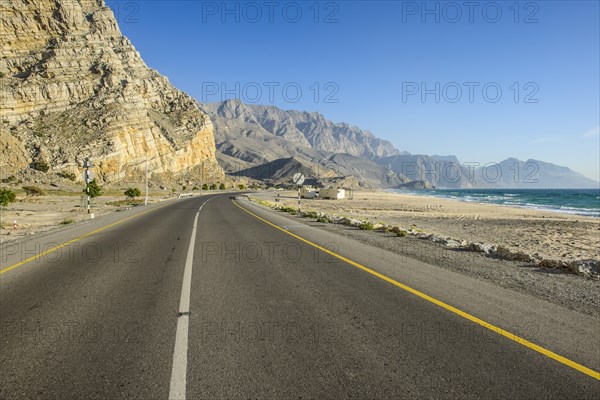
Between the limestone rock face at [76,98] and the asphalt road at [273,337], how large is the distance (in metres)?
84.1

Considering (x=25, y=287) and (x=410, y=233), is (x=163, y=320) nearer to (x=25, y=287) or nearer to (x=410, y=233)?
(x=25, y=287)

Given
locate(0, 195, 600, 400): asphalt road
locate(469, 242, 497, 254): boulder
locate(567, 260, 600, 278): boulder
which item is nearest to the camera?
locate(0, 195, 600, 400): asphalt road

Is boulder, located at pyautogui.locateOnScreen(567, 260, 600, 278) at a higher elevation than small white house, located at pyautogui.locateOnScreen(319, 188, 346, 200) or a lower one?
lower

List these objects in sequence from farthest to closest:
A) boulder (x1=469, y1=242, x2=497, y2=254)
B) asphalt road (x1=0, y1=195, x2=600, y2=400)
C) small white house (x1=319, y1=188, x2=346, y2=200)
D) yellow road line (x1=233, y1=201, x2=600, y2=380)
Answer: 1. small white house (x1=319, y1=188, x2=346, y2=200)
2. boulder (x1=469, y1=242, x2=497, y2=254)
3. yellow road line (x1=233, y1=201, x2=600, y2=380)
4. asphalt road (x1=0, y1=195, x2=600, y2=400)

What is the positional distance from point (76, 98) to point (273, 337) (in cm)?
10513

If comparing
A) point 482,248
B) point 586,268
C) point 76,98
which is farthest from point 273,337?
point 76,98

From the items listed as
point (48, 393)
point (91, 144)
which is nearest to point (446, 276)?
point (48, 393)

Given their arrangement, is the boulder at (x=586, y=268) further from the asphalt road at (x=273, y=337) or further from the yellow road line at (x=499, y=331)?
the yellow road line at (x=499, y=331)

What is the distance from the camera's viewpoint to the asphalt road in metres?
3.38

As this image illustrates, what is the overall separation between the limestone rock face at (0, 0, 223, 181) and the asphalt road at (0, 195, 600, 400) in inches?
3312

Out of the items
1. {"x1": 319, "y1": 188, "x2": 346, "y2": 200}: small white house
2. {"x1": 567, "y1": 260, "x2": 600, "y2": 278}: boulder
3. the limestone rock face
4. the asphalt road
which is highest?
the limestone rock face

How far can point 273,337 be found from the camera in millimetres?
4426

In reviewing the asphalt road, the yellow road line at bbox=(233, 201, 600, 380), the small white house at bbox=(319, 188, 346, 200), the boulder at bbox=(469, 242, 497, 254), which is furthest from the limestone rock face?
the yellow road line at bbox=(233, 201, 600, 380)

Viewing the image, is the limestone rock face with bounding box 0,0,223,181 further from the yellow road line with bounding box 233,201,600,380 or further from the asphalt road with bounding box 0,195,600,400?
the yellow road line with bounding box 233,201,600,380
